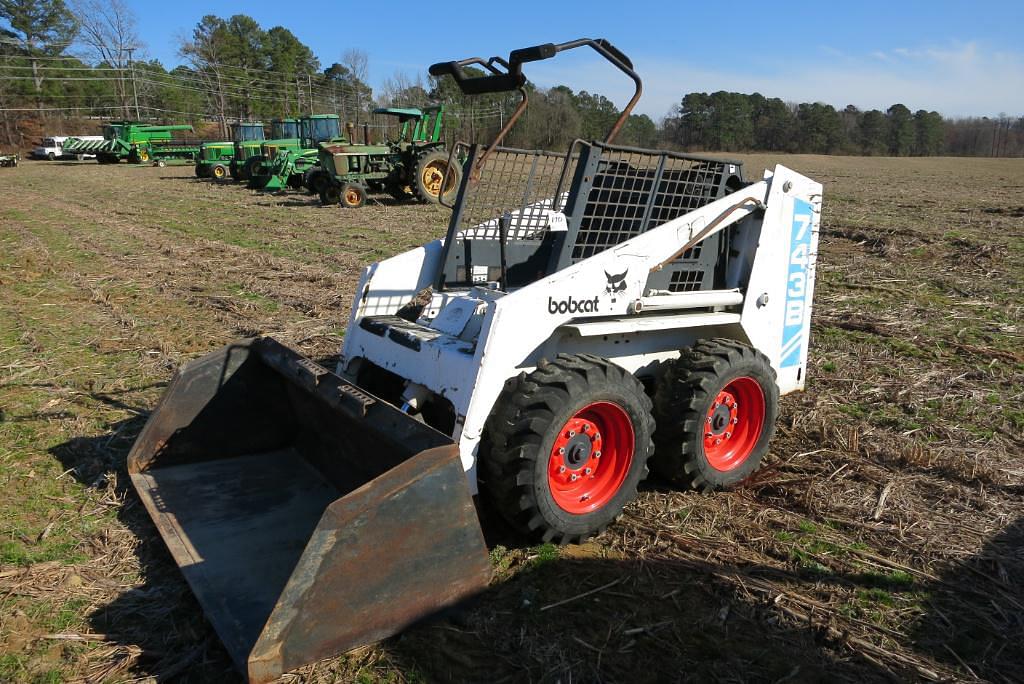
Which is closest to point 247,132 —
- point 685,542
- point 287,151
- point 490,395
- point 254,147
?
point 254,147

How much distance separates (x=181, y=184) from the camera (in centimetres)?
2647

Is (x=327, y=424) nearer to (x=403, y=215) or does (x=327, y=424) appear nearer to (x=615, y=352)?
(x=615, y=352)


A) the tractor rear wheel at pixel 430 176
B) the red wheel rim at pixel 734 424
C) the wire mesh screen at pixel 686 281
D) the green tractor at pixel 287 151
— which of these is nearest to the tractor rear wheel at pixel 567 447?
the red wheel rim at pixel 734 424

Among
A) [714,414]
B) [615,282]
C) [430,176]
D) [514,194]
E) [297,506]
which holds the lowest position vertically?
[297,506]

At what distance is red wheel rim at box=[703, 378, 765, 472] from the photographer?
401 centimetres

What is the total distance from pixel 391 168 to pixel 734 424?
1713cm

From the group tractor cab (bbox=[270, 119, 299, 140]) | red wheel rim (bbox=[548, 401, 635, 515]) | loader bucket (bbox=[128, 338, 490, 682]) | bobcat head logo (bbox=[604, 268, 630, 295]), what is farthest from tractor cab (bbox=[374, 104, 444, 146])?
red wheel rim (bbox=[548, 401, 635, 515])

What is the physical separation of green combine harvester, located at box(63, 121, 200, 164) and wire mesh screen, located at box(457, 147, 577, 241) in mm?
38699

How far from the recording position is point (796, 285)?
4.54 m

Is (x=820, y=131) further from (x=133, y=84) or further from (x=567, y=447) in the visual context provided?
(x=567, y=447)

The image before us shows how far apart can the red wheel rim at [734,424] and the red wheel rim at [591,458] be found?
66cm

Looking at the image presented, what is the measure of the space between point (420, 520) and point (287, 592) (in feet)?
1.65

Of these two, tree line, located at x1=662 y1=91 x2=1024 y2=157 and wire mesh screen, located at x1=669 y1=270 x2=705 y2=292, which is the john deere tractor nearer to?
wire mesh screen, located at x1=669 y1=270 x2=705 y2=292

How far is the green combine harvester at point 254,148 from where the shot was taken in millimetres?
25172
